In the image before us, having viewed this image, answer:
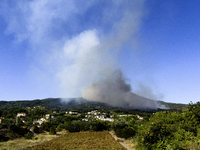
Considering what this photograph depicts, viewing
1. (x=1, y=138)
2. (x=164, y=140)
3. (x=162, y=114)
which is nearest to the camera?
(x=164, y=140)

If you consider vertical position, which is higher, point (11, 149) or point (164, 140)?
point (164, 140)

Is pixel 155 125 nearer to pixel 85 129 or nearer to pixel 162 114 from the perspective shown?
pixel 162 114

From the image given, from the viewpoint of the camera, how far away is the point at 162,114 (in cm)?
3231

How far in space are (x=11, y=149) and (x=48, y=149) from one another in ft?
17.3

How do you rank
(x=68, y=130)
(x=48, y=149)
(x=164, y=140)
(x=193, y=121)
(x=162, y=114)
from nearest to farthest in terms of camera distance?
(x=164, y=140)
(x=193, y=121)
(x=48, y=149)
(x=162, y=114)
(x=68, y=130)

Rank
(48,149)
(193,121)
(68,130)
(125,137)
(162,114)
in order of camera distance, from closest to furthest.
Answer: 1. (193,121)
2. (48,149)
3. (162,114)
4. (125,137)
5. (68,130)

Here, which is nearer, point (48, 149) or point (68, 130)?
point (48, 149)

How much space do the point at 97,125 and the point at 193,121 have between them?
142 feet

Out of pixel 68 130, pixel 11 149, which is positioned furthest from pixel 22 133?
pixel 68 130

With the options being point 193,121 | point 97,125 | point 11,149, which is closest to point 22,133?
point 11,149

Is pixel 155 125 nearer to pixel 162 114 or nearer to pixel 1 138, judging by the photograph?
pixel 162 114

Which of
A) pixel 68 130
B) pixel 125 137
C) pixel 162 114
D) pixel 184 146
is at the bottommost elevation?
pixel 68 130

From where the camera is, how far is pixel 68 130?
55906 millimetres

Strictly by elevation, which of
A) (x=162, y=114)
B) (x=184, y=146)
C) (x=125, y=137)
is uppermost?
(x=162, y=114)
